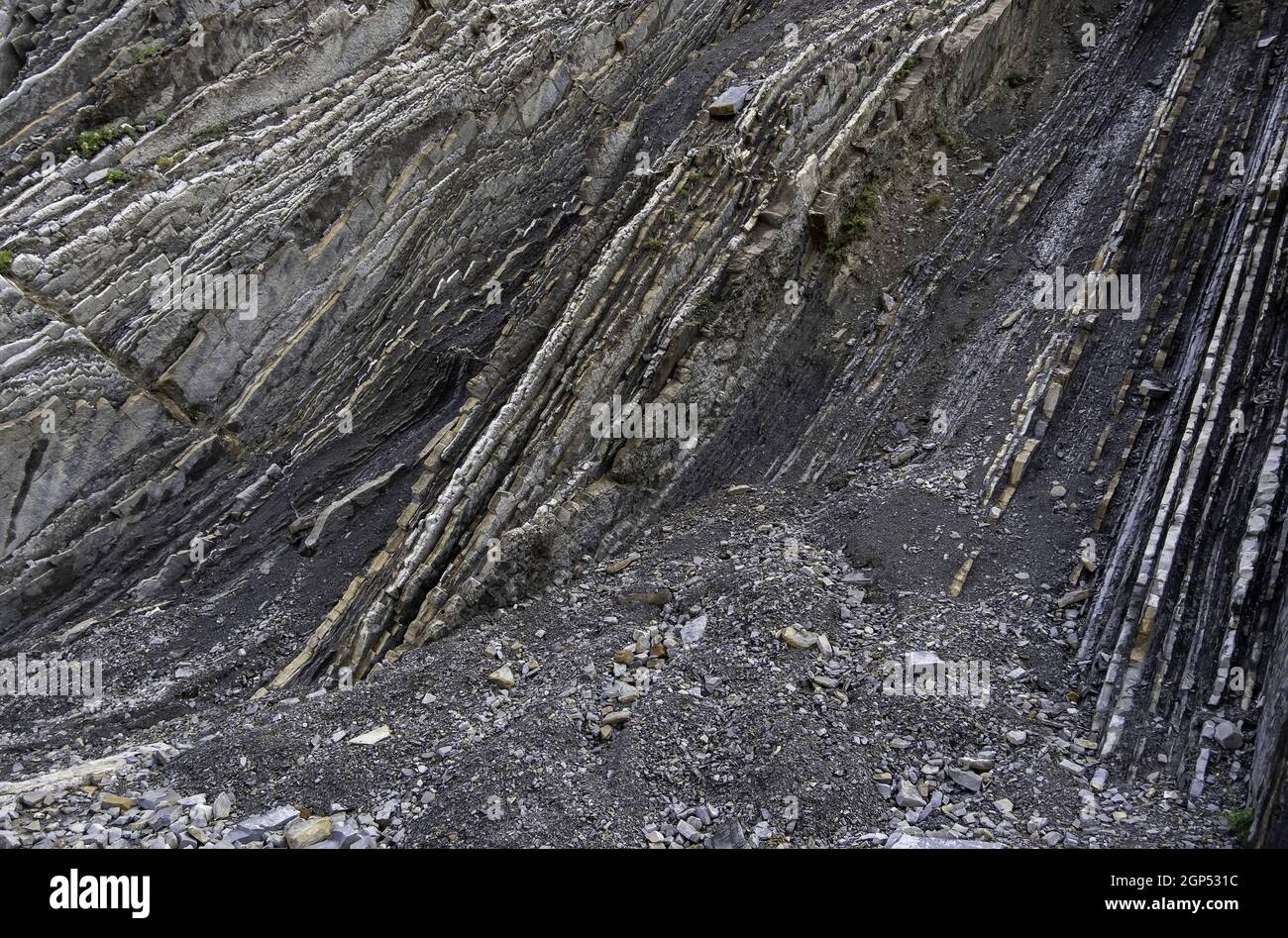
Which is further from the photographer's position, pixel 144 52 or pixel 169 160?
pixel 144 52

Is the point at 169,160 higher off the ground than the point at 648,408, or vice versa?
the point at 169,160

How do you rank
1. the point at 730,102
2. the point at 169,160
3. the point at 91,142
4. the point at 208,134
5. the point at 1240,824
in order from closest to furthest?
the point at 1240,824 < the point at 91,142 < the point at 169,160 < the point at 208,134 < the point at 730,102

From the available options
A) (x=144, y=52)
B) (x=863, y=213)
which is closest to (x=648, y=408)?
(x=863, y=213)

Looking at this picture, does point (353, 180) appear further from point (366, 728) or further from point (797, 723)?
point (797, 723)

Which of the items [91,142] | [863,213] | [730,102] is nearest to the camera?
[91,142]

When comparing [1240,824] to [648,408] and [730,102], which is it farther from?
[730,102]

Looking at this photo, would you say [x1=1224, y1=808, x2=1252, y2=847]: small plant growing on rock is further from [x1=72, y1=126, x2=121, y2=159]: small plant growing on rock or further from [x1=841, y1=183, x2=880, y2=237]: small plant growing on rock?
[x1=72, y1=126, x2=121, y2=159]: small plant growing on rock

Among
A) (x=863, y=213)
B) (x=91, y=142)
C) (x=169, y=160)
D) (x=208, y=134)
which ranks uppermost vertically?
(x=208, y=134)

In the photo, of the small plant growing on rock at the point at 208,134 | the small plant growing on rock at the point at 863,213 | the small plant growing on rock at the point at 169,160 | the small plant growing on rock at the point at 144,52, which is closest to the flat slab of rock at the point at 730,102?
the small plant growing on rock at the point at 863,213

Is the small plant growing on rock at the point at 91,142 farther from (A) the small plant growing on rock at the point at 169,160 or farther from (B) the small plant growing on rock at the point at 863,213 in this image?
(B) the small plant growing on rock at the point at 863,213
